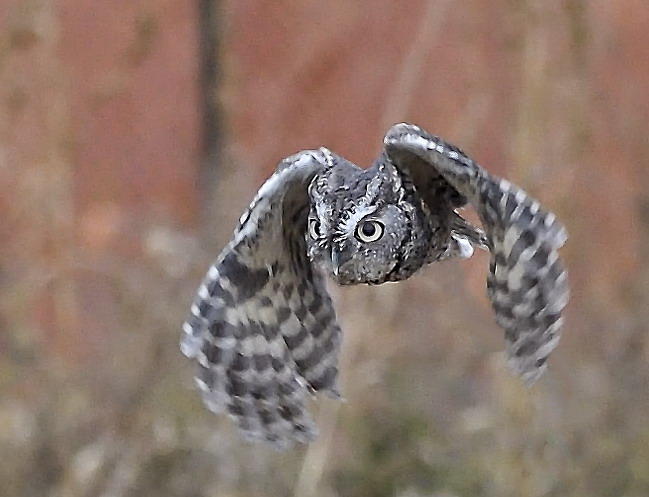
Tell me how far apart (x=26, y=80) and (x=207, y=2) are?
0.91m

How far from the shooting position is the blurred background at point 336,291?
2082 millimetres

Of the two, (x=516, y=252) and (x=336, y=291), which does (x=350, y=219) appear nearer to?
(x=516, y=252)

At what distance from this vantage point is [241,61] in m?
3.18

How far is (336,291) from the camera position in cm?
217

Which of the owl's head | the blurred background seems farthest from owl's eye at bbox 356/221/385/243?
the blurred background

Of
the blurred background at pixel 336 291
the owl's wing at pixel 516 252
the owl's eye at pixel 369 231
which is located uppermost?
the blurred background at pixel 336 291

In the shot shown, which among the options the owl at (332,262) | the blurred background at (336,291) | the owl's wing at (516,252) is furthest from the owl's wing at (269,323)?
the blurred background at (336,291)

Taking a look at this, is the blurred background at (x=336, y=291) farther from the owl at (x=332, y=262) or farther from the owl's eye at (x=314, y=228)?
the owl's eye at (x=314, y=228)

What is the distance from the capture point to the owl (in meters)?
0.80

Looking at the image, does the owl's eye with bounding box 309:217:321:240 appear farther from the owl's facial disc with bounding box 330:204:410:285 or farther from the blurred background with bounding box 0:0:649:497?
the blurred background with bounding box 0:0:649:497

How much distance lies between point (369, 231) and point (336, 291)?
50.8 inches

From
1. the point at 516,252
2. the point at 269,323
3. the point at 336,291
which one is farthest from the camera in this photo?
the point at 336,291

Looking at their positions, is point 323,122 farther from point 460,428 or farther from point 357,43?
point 460,428

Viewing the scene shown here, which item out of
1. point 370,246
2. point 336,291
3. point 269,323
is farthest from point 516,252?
point 336,291
